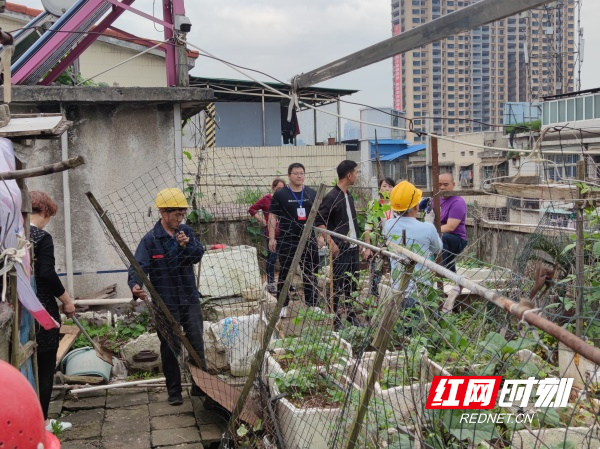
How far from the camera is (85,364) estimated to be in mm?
6516

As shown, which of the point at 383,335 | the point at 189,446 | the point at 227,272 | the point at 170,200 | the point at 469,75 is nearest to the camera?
the point at 383,335

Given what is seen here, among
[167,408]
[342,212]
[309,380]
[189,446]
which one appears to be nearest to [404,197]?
[342,212]

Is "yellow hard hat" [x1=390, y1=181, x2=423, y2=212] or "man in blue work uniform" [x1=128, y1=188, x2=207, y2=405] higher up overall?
"yellow hard hat" [x1=390, y1=181, x2=423, y2=212]

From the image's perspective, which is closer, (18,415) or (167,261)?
(18,415)

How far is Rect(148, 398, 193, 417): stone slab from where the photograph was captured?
19.5 feet

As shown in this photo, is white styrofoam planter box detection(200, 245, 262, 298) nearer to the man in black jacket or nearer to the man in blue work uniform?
the man in black jacket

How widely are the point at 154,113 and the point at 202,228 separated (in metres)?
1.76

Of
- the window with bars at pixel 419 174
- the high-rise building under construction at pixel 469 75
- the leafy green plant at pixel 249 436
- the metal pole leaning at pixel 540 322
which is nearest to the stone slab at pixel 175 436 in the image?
the leafy green plant at pixel 249 436

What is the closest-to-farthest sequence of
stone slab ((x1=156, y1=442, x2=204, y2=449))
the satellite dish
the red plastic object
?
the red plastic object
stone slab ((x1=156, y1=442, x2=204, y2=449))
the satellite dish

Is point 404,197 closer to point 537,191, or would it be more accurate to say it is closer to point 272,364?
point 537,191

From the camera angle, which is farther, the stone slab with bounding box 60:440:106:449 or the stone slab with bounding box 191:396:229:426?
the stone slab with bounding box 191:396:229:426

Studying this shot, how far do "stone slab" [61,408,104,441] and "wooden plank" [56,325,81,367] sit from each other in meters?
0.81

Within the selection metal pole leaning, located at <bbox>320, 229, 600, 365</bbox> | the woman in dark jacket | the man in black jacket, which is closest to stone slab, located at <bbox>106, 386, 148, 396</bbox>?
the woman in dark jacket

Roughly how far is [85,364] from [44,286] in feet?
4.63
